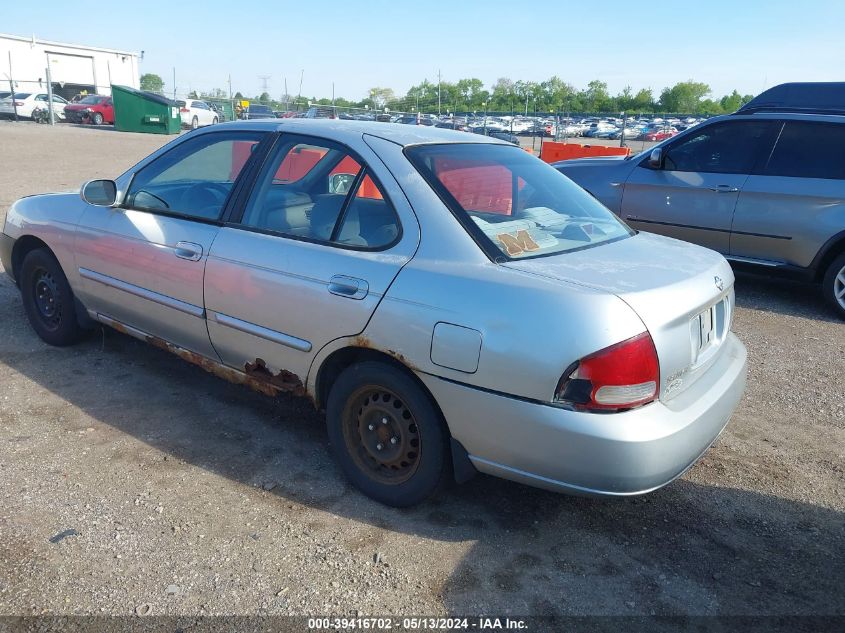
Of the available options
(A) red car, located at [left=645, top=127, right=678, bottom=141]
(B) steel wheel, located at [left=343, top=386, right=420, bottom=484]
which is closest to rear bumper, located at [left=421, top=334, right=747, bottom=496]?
(B) steel wheel, located at [left=343, top=386, right=420, bottom=484]

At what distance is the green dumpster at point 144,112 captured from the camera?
28484 millimetres

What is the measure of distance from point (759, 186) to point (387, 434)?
16.9 feet

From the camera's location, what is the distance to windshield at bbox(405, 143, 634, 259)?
9.75 feet

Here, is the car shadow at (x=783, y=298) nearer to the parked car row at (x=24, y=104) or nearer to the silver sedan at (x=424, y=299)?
the silver sedan at (x=424, y=299)

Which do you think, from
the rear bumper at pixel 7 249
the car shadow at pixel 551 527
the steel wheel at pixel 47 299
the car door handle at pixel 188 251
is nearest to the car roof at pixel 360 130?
the car door handle at pixel 188 251

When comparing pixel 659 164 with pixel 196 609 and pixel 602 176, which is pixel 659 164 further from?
pixel 196 609

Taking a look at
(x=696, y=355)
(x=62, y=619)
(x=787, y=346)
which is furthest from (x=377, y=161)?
(x=787, y=346)

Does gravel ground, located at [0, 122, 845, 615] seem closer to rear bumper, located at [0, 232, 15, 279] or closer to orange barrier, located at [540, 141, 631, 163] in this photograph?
rear bumper, located at [0, 232, 15, 279]

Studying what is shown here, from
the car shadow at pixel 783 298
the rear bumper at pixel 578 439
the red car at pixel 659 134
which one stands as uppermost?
the red car at pixel 659 134

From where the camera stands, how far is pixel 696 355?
279cm

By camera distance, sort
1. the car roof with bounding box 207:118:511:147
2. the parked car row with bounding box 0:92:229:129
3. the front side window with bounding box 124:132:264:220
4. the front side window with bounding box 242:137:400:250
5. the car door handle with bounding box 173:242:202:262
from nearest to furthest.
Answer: the front side window with bounding box 242:137:400:250 < the car roof with bounding box 207:118:511:147 < the car door handle with bounding box 173:242:202:262 < the front side window with bounding box 124:132:264:220 < the parked car row with bounding box 0:92:229:129

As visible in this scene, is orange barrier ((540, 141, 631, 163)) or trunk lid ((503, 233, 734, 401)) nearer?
trunk lid ((503, 233, 734, 401))

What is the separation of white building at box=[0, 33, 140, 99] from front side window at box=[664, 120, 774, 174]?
43.9 m

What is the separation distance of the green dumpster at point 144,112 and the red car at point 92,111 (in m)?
3.57
